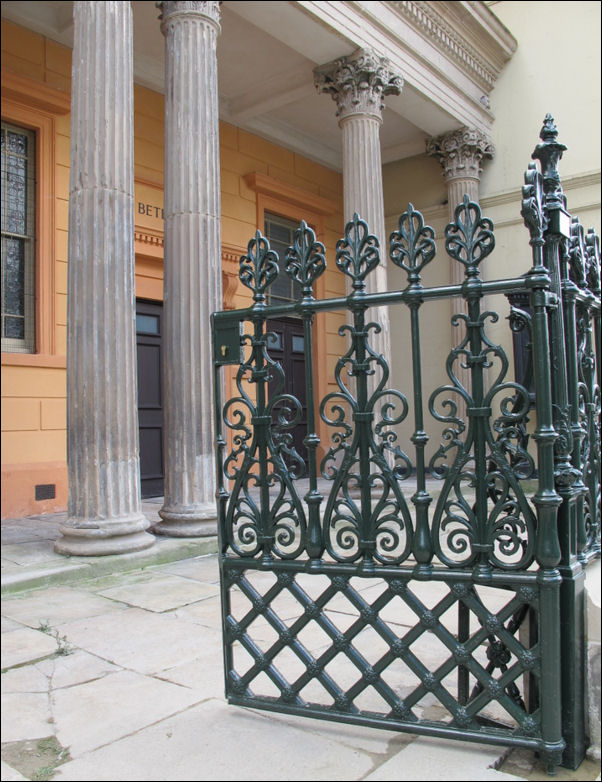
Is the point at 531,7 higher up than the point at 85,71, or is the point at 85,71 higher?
the point at 531,7

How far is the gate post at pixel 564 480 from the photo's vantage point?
2129 millimetres

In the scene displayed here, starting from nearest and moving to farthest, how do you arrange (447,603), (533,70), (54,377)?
(447,603) < (54,377) < (533,70)

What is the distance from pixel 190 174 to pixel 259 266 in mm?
3853

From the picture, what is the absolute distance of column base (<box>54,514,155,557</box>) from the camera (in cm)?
→ 509

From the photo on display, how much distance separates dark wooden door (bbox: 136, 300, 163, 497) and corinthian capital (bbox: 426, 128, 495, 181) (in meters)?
5.72

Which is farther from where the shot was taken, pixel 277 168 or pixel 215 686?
pixel 277 168

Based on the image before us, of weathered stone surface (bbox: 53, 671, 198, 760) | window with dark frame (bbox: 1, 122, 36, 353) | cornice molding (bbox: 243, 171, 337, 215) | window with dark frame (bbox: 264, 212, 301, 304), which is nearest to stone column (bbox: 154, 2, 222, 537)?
window with dark frame (bbox: 1, 122, 36, 353)

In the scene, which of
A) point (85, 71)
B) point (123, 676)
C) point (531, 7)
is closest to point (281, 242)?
point (531, 7)

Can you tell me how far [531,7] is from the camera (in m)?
11.5

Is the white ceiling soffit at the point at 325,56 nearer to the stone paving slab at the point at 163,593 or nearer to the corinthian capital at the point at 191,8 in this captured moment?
the corinthian capital at the point at 191,8

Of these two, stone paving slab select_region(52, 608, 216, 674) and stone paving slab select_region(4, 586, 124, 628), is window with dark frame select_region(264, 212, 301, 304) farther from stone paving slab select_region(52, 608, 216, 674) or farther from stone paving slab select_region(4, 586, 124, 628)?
stone paving slab select_region(52, 608, 216, 674)

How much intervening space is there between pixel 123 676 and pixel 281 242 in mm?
9713

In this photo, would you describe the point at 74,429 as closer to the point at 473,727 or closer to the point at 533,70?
the point at 473,727

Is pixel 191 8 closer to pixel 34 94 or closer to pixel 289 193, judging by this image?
pixel 34 94
